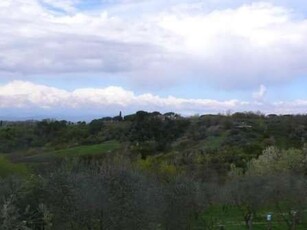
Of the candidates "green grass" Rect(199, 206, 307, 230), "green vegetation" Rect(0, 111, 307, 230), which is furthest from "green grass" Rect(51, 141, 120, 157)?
"green grass" Rect(199, 206, 307, 230)

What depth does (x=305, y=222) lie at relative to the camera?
5009 centimetres

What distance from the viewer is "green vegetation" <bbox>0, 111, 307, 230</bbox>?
61.7 feet

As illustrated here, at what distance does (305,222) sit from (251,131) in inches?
2933

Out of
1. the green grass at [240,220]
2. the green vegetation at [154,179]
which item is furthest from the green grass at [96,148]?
the green grass at [240,220]

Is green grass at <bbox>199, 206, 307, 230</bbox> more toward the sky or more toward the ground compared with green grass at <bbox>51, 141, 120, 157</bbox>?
more toward the ground

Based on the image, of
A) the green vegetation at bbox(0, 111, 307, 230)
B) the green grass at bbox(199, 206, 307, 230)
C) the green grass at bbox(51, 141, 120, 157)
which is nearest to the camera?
the green vegetation at bbox(0, 111, 307, 230)

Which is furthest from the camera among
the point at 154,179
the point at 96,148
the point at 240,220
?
the point at 96,148

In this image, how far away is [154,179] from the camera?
97.1 ft

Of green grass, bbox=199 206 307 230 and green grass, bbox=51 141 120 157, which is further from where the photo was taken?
green grass, bbox=51 141 120 157

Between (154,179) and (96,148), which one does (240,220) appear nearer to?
(154,179)

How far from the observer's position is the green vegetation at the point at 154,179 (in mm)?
18812

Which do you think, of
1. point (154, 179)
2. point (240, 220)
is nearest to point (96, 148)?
point (240, 220)

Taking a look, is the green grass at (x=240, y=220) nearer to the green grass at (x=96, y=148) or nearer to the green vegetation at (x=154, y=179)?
the green vegetation at (x=154, y=179)

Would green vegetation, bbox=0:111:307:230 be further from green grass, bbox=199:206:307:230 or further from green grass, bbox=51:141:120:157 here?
green grass, bbox=51:141:120:157
